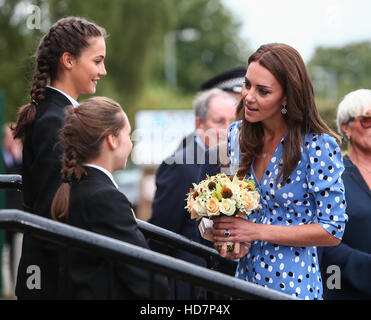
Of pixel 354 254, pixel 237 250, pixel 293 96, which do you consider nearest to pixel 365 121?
pixel 354 254

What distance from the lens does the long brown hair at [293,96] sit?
9.53 feet

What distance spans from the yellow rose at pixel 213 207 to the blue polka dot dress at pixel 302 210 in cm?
23

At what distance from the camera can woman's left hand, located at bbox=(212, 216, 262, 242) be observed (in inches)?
112

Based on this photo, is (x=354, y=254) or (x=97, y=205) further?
(x=354, y=254)

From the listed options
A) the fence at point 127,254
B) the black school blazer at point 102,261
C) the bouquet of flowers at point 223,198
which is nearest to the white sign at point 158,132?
the bouquet of flowers at point 223,198

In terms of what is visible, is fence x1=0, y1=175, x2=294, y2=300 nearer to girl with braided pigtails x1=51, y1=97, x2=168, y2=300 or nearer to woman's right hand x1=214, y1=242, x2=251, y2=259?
girl with braided pigtails x1=51, y1=97, x2=168, y2=300

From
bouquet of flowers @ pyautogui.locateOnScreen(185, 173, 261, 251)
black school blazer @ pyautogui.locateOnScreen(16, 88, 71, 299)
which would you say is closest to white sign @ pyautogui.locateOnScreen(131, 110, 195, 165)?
black school blazer @ pyautogui.locateOnScreen(16, 88, 71, 299)

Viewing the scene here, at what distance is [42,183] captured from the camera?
10.0 ft

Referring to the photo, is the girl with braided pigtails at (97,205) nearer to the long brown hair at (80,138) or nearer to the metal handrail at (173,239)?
the long brown hair at (80,138)

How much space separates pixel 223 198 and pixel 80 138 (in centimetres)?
69

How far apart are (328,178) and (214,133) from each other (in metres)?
2.01

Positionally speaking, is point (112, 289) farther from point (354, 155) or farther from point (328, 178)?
point (354, 155)

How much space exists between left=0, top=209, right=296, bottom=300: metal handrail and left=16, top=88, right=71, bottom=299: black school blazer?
1.34 ft

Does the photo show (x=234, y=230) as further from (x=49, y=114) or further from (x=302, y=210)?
(x=49, y=114)
